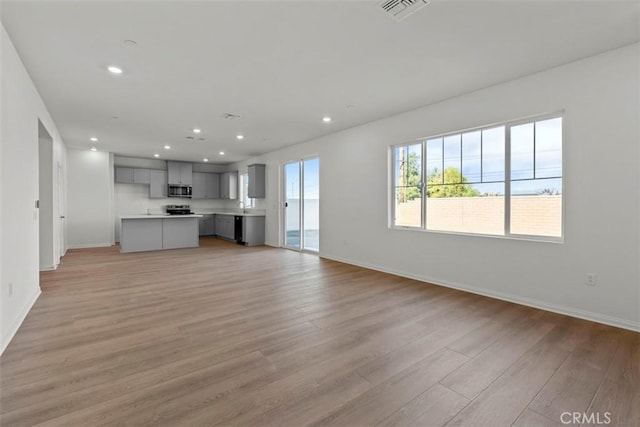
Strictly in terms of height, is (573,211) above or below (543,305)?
above

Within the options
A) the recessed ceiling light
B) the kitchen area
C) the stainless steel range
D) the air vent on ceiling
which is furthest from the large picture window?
the stainless steel range

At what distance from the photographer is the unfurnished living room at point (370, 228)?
75.1 inches

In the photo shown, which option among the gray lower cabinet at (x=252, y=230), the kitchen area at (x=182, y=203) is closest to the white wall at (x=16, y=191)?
the kitchen area at (x=182, y=203)

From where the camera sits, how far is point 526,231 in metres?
3.59

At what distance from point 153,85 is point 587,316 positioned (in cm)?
558

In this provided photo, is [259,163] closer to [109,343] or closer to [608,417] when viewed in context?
[109,343]

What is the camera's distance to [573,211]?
10.4ft

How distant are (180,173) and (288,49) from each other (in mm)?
8271

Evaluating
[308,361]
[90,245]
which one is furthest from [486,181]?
[90,245]

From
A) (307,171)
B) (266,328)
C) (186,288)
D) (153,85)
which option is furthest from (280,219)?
(266,328)

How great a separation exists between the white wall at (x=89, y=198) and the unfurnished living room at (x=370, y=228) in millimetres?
2950

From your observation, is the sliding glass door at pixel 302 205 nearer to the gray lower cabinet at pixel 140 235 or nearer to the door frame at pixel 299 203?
the door frame at pixel 299 203

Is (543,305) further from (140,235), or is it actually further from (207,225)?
(207,225)

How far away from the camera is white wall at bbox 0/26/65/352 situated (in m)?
2.49
